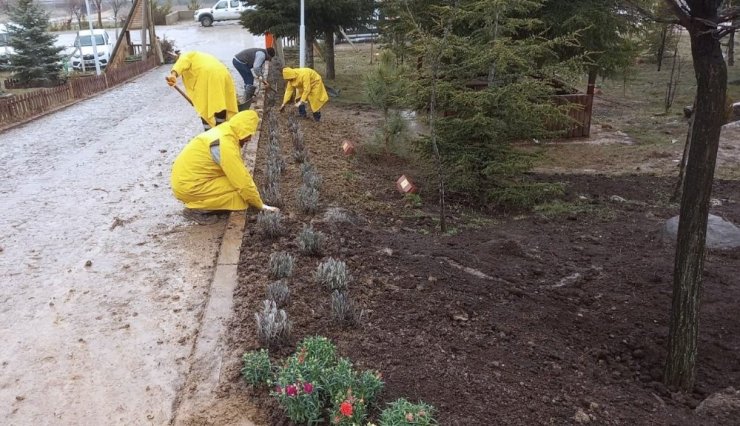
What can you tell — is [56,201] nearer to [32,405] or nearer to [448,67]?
[32,405]

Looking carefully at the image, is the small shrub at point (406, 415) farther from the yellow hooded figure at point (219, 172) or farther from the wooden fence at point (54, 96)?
the wooden fence at point (54, 96)

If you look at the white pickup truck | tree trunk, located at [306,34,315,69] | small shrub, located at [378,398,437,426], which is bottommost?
small shrub, located at [378,398,437,426]

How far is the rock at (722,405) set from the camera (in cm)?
266

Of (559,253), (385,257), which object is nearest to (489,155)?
(559,253)

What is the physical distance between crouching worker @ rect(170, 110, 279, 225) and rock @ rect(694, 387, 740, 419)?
355cm

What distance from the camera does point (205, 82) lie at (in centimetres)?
748

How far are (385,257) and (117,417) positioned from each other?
222 cm

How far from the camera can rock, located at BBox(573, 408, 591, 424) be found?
2531 mm

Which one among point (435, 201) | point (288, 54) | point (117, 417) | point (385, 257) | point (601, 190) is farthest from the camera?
point (288, 54)

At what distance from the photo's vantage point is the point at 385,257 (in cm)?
440

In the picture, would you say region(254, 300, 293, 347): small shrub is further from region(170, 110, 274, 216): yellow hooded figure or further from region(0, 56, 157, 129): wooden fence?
region(0, 56, 157, 129): wooden fence

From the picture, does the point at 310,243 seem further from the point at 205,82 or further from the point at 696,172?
the point at 205,82

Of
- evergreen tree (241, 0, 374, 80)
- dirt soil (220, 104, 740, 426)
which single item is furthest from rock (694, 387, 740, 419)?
evergreen tree (241, 0, 374, 80)

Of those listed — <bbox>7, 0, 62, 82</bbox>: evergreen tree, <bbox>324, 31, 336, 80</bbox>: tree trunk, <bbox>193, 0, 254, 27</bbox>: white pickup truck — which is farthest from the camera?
<bbox>193, 0, 254, 27</bbox>: white pickup truck
